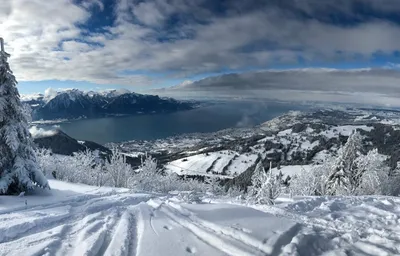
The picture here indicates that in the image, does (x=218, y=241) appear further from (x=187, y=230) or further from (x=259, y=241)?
(x=187, y=230)

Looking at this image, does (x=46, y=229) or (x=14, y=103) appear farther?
(x=14, y=103)

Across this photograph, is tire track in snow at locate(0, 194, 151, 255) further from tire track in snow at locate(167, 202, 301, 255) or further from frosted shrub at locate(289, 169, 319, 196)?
frosted shrub at locate(289, 169, 319, 196)

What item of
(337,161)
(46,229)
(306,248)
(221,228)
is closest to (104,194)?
(46,229)

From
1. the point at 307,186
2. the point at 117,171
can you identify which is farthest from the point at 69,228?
the point at 307,186

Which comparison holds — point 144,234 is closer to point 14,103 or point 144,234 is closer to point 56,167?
point 14,103

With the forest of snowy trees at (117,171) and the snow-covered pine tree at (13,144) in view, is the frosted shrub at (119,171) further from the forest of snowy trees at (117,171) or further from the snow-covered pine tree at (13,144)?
the snow-covered pine tree at (13,144)

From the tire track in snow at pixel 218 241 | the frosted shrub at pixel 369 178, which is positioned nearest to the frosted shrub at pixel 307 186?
the frosted shrub at pixel 369 178
